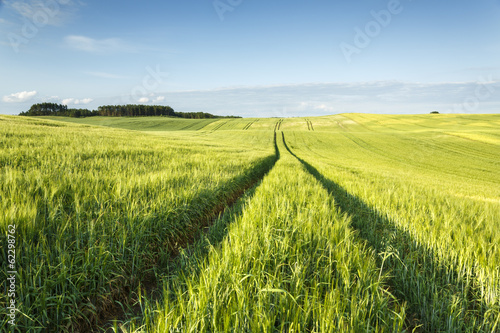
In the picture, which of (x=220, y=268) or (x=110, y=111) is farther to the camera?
(x=110, y=111)

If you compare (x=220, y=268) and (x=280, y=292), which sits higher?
(x=220, y=268)

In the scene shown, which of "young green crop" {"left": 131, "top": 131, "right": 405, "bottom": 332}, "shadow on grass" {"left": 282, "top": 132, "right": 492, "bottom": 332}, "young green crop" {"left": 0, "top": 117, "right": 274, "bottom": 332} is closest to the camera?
"young green crop" {"left": 131, "top": 131, "right": 405, "bottom": 332}

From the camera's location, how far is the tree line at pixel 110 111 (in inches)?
4154

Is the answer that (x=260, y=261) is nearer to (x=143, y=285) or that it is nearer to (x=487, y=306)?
(x=143, y=285)

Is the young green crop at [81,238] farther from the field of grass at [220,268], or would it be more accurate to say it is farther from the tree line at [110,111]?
the tree line at [110,111]

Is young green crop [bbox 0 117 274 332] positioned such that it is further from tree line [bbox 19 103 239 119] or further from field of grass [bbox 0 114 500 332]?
tree line [bbox 19 103 239 119]

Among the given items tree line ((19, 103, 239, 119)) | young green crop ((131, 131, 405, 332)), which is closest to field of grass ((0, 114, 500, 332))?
young green crop ((131, 131, 405, 332))

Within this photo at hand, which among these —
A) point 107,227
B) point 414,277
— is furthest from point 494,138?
point 107,227

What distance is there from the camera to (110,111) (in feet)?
386

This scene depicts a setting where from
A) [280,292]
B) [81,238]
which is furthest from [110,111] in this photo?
[280,292]

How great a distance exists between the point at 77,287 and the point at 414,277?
363 cm

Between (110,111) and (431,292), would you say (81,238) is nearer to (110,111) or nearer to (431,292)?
(431,292)

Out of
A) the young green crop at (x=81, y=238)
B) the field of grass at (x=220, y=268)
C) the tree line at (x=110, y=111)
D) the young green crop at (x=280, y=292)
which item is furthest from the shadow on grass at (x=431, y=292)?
the tree line at (x=110, y=111)

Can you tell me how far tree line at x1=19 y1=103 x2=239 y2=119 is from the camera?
10550 centimetres
